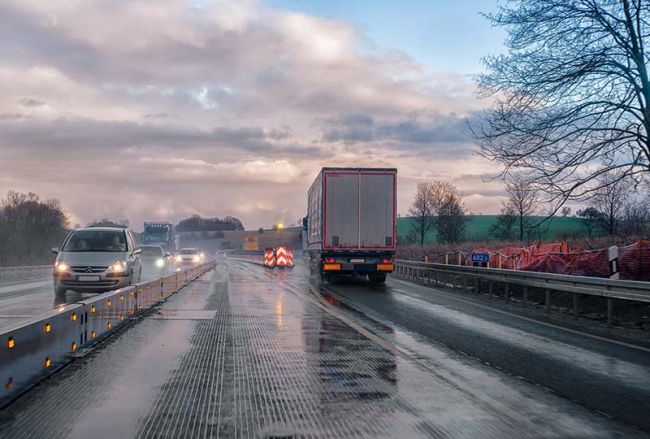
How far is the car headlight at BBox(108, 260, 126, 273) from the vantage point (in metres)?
17.3

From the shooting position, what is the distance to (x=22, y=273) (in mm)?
35938

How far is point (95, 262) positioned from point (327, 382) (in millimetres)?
11709

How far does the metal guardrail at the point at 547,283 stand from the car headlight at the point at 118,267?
10.8 meters

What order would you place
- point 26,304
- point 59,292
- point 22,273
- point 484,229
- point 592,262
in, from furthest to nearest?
point 484,229 → point 22,273 → point 592,262 → point 59,292 → point 26,304

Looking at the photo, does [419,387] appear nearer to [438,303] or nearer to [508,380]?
[508,380]

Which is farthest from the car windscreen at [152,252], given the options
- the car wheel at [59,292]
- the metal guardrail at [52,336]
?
the metal guardrail at [52,336]

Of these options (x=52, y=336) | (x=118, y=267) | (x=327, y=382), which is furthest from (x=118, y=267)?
(x=327, y=382)

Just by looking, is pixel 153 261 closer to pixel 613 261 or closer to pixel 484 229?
pixel 613 261

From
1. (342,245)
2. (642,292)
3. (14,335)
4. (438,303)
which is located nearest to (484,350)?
(642,292)

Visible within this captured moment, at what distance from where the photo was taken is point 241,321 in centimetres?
1330

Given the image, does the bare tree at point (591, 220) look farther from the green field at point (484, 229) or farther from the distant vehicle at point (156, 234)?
the distant vehicle at point (156, 234)

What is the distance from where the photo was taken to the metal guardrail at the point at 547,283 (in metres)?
12.8

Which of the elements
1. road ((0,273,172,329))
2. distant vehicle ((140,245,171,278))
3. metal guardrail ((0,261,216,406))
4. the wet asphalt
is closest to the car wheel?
road ((0,273,172,329))

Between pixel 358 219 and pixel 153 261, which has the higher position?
pixel 358 219
